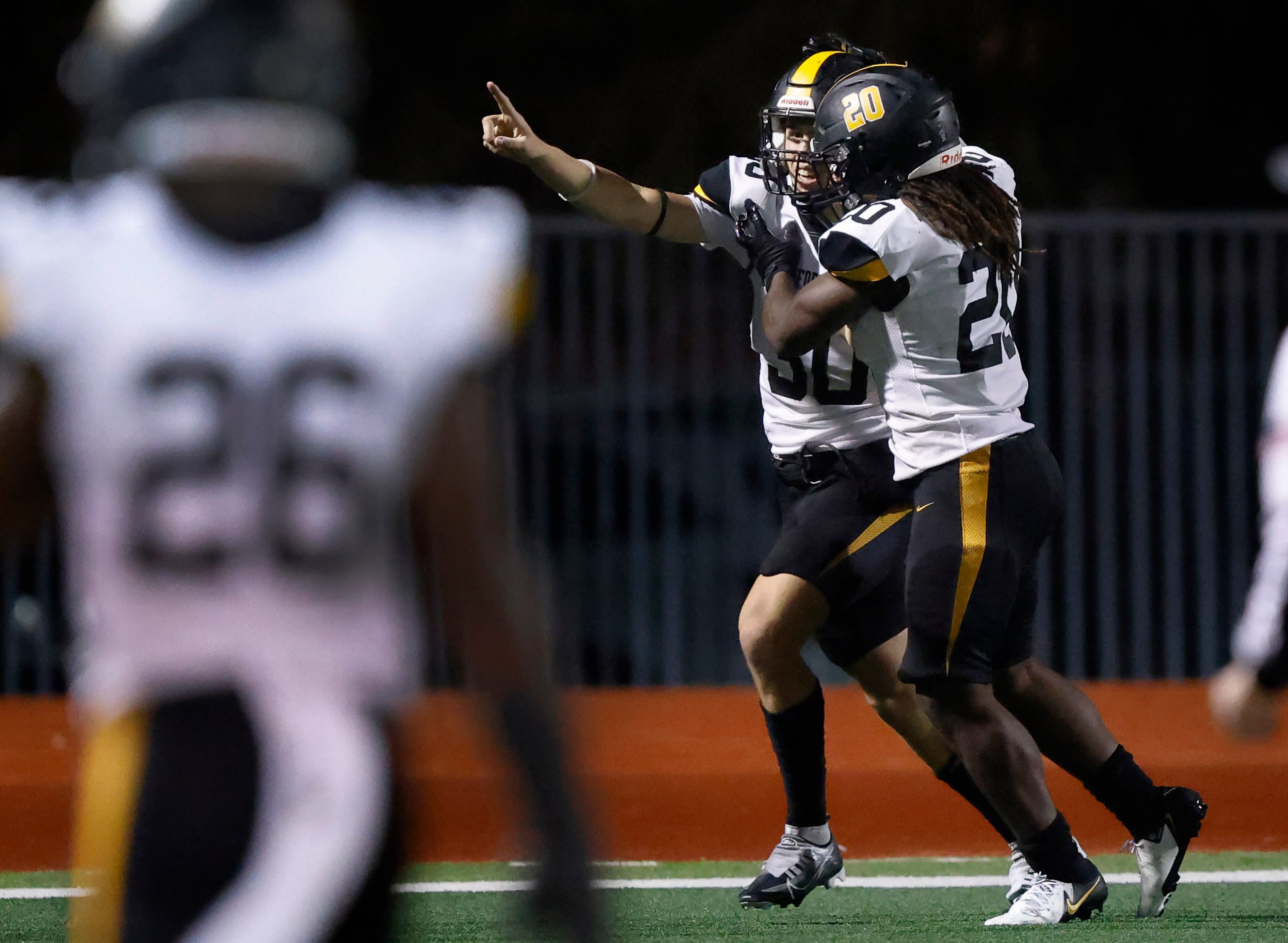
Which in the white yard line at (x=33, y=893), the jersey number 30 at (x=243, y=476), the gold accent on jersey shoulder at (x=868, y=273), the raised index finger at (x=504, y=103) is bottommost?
the white yard line at (x=33, y=893)

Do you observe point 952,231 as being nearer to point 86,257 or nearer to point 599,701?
point 86,257

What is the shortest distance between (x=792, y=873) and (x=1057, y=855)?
70 cm

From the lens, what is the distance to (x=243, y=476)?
171cm

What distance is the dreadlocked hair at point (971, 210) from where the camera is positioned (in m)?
4.31

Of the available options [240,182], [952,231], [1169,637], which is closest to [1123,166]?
[1169,637]

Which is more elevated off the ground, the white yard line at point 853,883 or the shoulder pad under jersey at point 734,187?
the shoulder pad under jersey at point 734,187

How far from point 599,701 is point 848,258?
376 centimetres

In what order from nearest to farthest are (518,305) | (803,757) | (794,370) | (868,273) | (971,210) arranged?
(518,305) → (868,273) → (971,210) → (803,757) → (794,370)

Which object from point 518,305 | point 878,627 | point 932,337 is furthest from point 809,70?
point 518,305

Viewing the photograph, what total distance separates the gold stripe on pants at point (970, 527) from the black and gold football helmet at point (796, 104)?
82 cm

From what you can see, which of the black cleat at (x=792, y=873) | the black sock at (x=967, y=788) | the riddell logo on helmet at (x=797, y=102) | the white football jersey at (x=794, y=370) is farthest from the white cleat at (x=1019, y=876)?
the riddell logo on helmet at (x=797, y=102)

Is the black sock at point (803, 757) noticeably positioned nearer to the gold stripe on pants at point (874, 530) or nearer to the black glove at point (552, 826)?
the gold stripe on pants at point (874, 530)

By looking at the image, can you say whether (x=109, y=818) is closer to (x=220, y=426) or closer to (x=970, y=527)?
(x=220, y=426)

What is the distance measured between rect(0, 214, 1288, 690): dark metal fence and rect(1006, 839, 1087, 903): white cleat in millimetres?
3239
